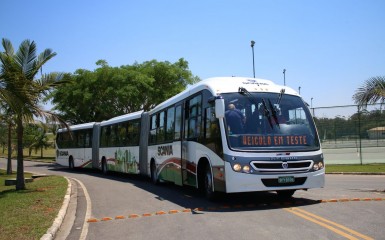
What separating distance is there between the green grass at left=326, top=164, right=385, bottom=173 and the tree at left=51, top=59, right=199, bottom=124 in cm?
1625

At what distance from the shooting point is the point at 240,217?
29.2ft

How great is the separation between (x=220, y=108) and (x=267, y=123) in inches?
47.3

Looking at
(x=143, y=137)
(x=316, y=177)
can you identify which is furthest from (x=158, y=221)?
(x=143, y=137)

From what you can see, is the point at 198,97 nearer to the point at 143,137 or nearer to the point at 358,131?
the point at 143,137

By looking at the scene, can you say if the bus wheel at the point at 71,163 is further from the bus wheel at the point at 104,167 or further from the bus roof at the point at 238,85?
the bus roof at the point at 238,85

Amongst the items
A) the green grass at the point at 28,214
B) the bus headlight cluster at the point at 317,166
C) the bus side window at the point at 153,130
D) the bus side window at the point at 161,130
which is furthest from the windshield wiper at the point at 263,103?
the bus side window at the point at 153,130

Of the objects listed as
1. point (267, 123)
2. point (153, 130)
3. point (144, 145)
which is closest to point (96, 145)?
point (144, 145)

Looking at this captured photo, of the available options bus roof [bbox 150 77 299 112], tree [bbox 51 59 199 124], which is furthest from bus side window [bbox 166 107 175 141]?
tree [bbox 51 59 199 124]

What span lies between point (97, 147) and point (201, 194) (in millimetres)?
15985

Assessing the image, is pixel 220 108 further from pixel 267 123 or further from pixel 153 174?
pixel 153 174

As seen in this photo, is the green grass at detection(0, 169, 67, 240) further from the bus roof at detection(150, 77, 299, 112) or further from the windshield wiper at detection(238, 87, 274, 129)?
the windshield wiper at detection(238, 87, 274, 129)

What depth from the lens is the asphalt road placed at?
7.41m

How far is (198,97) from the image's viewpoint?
1234 centimetres

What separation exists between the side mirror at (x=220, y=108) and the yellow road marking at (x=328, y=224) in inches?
100
